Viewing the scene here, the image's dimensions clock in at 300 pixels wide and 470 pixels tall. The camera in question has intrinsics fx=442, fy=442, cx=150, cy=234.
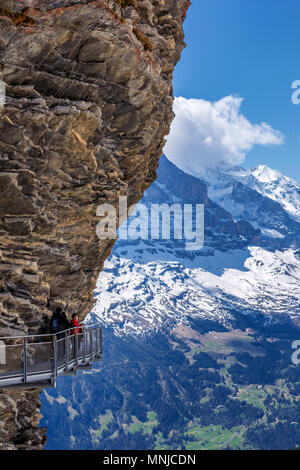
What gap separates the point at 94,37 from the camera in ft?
67.3

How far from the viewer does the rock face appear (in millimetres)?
19844

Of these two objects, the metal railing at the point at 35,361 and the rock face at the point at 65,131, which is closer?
the metal railing at the point at 35,361

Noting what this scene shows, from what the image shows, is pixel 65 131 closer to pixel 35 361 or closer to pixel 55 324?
pixel 55 324

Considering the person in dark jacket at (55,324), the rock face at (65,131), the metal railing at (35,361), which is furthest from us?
the person in dark jacket at (55,324)

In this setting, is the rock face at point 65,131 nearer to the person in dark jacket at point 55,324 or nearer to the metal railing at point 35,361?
the person in dark jacket at point 55,324

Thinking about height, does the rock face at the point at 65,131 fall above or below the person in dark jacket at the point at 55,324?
above

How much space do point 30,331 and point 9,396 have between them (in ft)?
14.1

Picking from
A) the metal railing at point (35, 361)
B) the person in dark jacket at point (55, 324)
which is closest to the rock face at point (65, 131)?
the person in dark jacket at point (55, 324)

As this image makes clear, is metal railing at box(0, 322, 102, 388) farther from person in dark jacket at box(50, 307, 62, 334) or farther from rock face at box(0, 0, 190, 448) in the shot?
rock face at box(0, 0, 190, 448)

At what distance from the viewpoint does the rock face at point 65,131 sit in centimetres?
1984

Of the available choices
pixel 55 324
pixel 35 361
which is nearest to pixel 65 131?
pixel 55 324

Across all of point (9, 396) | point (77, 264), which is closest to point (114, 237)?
point (77, 264)

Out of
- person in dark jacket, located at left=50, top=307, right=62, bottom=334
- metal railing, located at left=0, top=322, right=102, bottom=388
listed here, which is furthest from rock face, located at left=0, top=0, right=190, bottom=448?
metal railing, located at left=0, top=322, right=102, bottom=388

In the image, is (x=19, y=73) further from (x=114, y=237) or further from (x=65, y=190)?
(x=114, y=237)
